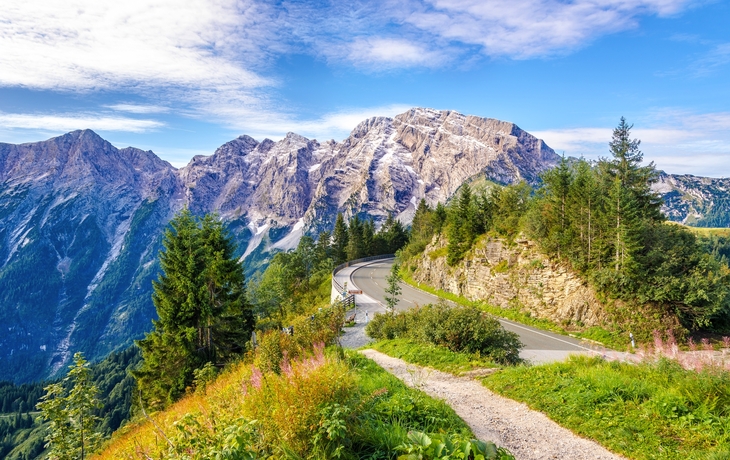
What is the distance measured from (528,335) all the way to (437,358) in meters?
17.3

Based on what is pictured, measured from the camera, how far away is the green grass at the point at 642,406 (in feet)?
21.1

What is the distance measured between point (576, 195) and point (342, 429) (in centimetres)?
3288

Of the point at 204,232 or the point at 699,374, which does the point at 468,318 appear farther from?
the point at 204,232

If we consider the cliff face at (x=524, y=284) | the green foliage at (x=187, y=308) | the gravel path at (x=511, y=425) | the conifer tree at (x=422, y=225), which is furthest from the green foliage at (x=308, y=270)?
the gravel path at (x=511, y=425)

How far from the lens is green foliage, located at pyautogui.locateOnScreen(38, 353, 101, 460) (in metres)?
8.70

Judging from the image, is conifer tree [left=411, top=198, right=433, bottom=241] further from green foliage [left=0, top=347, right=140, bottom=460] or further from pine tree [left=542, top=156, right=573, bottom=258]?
green foliage [left=0, top=347, right=140, bottom=460]

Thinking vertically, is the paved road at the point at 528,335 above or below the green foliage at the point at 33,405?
above

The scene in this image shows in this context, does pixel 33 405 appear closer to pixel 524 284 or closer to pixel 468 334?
pixel 524 284

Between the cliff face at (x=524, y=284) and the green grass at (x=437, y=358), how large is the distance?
18867 mm

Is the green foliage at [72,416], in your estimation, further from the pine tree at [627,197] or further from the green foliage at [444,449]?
Result: the pine tree at [627,197]

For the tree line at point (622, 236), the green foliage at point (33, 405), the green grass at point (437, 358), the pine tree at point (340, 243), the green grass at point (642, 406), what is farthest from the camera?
the pine tree at point (340, 243)

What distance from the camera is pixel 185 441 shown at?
4238 millimetres

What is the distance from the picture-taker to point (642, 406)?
304 inches

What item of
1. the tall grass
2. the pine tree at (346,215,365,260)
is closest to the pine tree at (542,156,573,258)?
the tall grass
